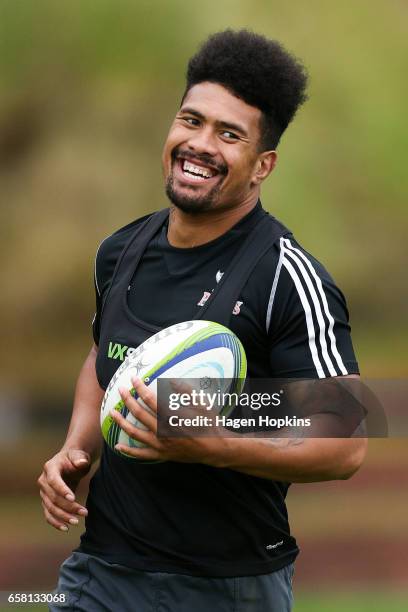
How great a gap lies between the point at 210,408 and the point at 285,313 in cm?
31

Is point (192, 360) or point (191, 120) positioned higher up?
point (191, 120)

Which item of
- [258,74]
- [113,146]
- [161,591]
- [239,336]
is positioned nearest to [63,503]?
[161,591]

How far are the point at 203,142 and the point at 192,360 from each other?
0.59m

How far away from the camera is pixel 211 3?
30.2 feet

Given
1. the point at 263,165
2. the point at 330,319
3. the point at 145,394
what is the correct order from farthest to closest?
the point at 263,165 < the point at 330,319 < the point at 145,394

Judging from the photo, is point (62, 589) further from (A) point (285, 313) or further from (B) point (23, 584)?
(B) point (23, 584)

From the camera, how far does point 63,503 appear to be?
9.61ft

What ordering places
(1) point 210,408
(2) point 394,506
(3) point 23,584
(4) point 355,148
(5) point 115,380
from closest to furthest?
(1) point 210,408, (5) point 115,380, (3) point 23,584, (2) point 394,506, (4) point 355,148

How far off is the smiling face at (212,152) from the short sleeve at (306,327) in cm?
28

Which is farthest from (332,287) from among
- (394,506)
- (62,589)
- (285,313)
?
(394,506)

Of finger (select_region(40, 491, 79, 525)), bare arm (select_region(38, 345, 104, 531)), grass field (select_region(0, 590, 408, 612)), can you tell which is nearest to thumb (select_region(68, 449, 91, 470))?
bare arm (select_region(38, 345, 104, 531))

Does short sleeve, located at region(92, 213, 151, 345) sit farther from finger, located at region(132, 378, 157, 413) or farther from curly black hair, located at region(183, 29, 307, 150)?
finger, located at region(132, 378, 157, 413)

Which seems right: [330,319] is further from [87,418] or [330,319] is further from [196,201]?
[87,418]

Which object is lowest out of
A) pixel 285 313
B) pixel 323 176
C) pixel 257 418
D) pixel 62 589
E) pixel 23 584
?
pixel 23 584
